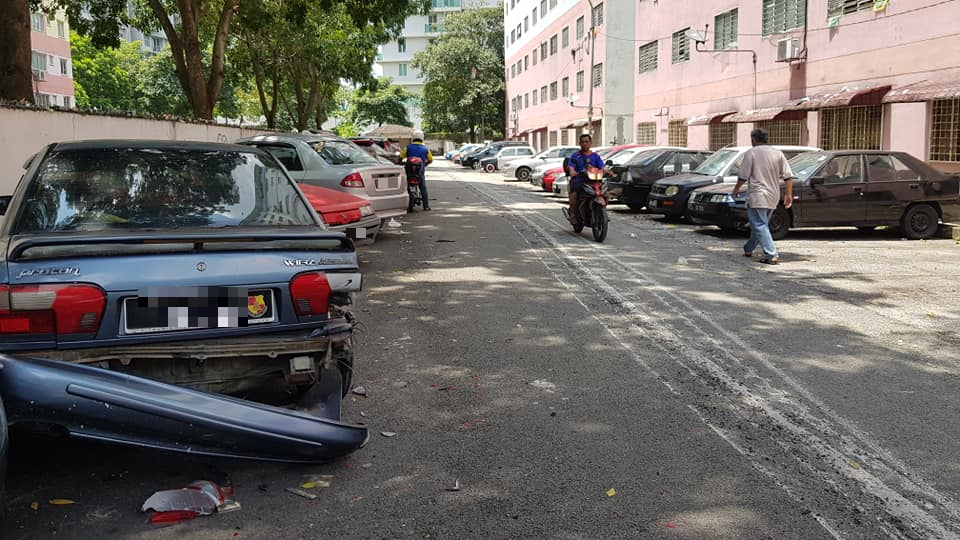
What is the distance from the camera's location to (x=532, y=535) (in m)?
3.55

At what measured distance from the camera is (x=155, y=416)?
374cm

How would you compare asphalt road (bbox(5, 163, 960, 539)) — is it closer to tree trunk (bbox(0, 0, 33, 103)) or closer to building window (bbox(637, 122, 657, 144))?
Result: tree trunk (bbox(0, 0, 33, 103))

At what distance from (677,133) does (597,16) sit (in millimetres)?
14525

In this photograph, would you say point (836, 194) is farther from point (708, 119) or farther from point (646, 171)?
point (708, 119)

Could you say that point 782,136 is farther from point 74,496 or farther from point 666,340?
point 74,496

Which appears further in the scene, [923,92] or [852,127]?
[852,127]

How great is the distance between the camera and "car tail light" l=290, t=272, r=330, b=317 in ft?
14.0

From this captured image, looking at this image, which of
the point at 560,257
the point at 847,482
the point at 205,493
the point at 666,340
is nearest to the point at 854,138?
the point at 560,257

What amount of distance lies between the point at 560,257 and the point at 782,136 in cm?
1522

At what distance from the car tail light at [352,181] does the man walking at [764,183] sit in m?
5.70

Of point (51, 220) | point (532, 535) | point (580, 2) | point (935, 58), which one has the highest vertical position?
point (580, 2)

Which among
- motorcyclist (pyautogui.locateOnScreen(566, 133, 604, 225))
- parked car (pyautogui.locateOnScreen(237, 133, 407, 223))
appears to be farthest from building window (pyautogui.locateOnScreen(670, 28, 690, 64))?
parked car (pyautogui.locateOnScreen(237, 133, 407, 223))

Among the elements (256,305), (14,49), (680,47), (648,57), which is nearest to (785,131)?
(680,47)

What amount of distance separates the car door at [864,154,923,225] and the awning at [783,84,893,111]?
5367 millimetres
